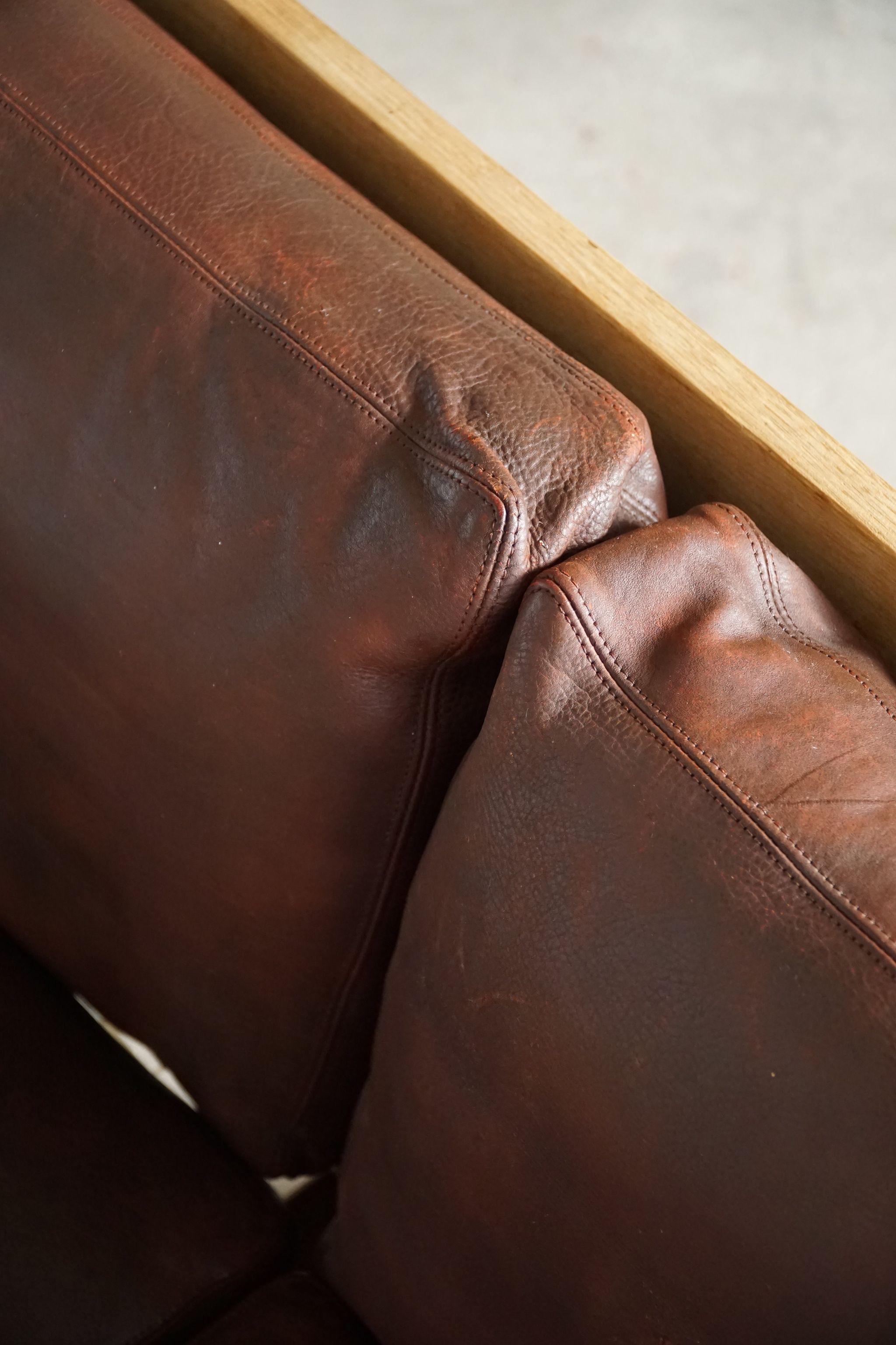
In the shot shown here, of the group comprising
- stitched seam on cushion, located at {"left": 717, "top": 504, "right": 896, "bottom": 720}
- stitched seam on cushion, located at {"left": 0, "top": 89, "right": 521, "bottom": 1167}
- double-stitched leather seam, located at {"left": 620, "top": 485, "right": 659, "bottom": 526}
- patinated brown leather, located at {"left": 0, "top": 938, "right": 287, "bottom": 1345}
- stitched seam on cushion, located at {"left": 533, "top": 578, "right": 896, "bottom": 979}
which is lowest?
patinated brown leather, located at {"left": 0, "top": 938, "right": 287, "bottom": 1345}

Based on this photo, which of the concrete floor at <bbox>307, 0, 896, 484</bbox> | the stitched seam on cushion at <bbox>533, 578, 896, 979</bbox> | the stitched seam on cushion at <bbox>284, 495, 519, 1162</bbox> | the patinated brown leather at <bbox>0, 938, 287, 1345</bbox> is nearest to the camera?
the stitched seam on cushion at <bbox>533, 578, 896, 979</bbox>

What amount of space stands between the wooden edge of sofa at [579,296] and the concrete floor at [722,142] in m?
0.31

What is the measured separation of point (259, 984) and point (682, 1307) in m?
0.30

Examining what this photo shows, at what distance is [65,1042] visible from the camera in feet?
2.65

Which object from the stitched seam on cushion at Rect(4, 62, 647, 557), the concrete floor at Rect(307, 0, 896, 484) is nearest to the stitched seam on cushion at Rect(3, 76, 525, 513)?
the stitched seam on cushion at Rect(4, 62, 647, 557)

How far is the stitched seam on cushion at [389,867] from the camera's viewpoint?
22.1 inches

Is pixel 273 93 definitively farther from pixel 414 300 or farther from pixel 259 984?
pixel 259 984

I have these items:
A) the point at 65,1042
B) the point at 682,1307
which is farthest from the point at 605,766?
the point at 65,1042

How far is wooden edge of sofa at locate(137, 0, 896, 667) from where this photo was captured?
616 mm

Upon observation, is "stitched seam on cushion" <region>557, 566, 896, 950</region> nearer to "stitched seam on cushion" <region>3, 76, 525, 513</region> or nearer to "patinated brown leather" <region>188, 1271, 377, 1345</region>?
"stitched seam on cushion" <region>3, 76, 525, 513</region>

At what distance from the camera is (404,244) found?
0.62 metres

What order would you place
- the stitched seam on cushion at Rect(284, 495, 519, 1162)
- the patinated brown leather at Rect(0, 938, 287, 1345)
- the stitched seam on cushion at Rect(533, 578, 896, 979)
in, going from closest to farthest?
1. the stitched seam on cushion at Rect(533, 578, 896, 979)
2. the stitched seam on cushion at Rect(284, 495, 519, 1162)
3. the patinated brown leather at Rect(0, 938, 287, 1345)

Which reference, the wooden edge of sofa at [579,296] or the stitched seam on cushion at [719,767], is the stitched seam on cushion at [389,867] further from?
the wooden edge of sofa at [579,296]

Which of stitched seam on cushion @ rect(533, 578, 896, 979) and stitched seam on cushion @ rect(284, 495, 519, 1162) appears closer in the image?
stitched seam on cushion @ rect(533, 578, 896, 979)
